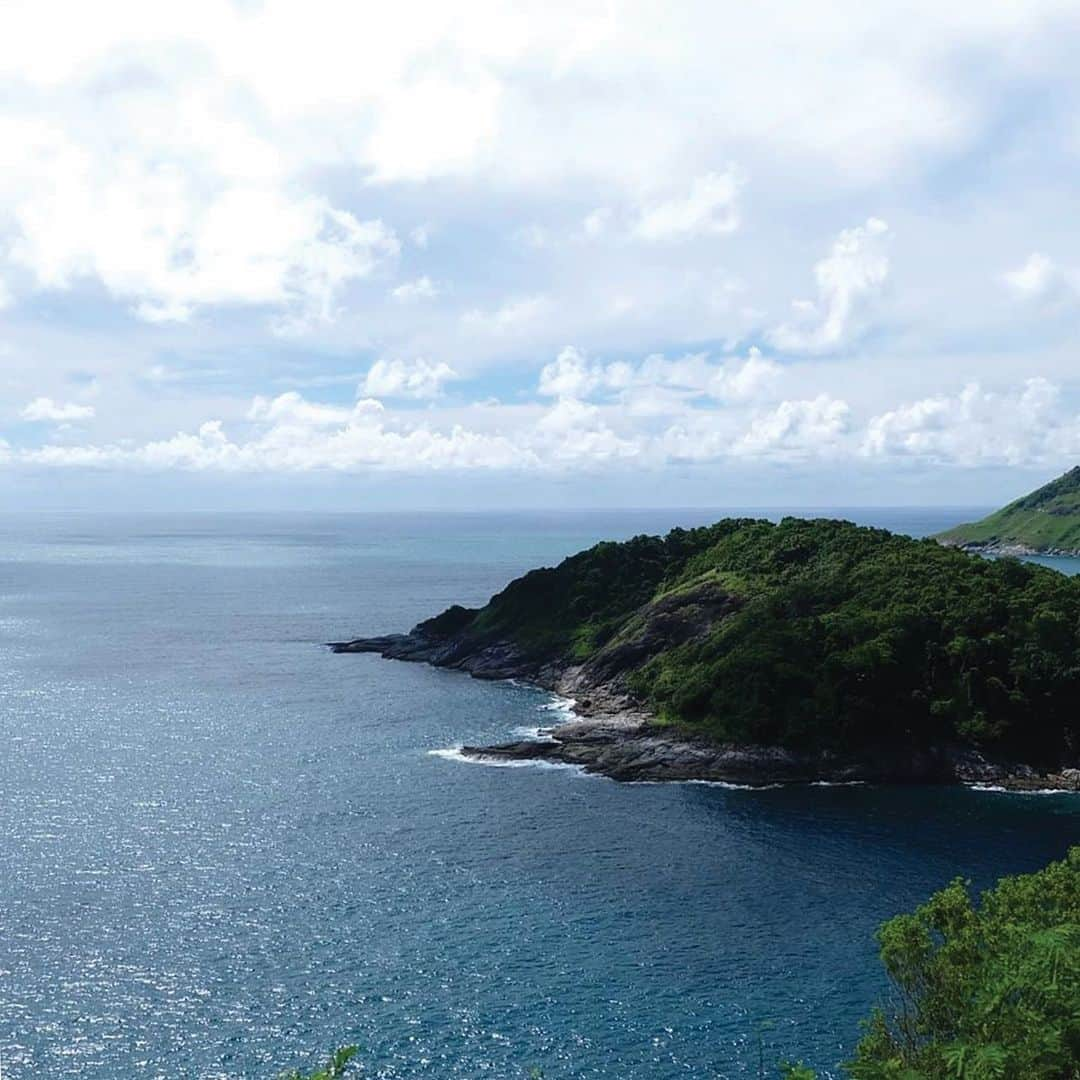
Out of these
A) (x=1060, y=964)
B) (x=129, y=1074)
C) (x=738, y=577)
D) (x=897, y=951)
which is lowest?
(x=129, y=1074)

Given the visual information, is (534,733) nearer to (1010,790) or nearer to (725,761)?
(725,761)

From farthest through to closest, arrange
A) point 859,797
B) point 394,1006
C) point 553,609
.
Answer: point 553,609 → point 859,797 → point 394,1006

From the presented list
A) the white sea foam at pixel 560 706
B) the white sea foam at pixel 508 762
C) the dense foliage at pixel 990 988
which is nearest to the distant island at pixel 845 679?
the white sea foam at pixel 508 762

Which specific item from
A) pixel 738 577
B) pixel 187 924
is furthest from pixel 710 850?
pixel 738 577

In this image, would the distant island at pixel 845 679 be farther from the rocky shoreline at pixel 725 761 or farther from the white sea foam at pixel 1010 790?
the white sea foam at pixel 1010 790

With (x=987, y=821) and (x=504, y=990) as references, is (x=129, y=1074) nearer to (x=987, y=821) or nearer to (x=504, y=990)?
(x=504, y=990)

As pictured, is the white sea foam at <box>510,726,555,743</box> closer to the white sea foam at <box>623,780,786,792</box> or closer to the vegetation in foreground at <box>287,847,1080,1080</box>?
the white sea foam at <box>623,780,786,792</box>
